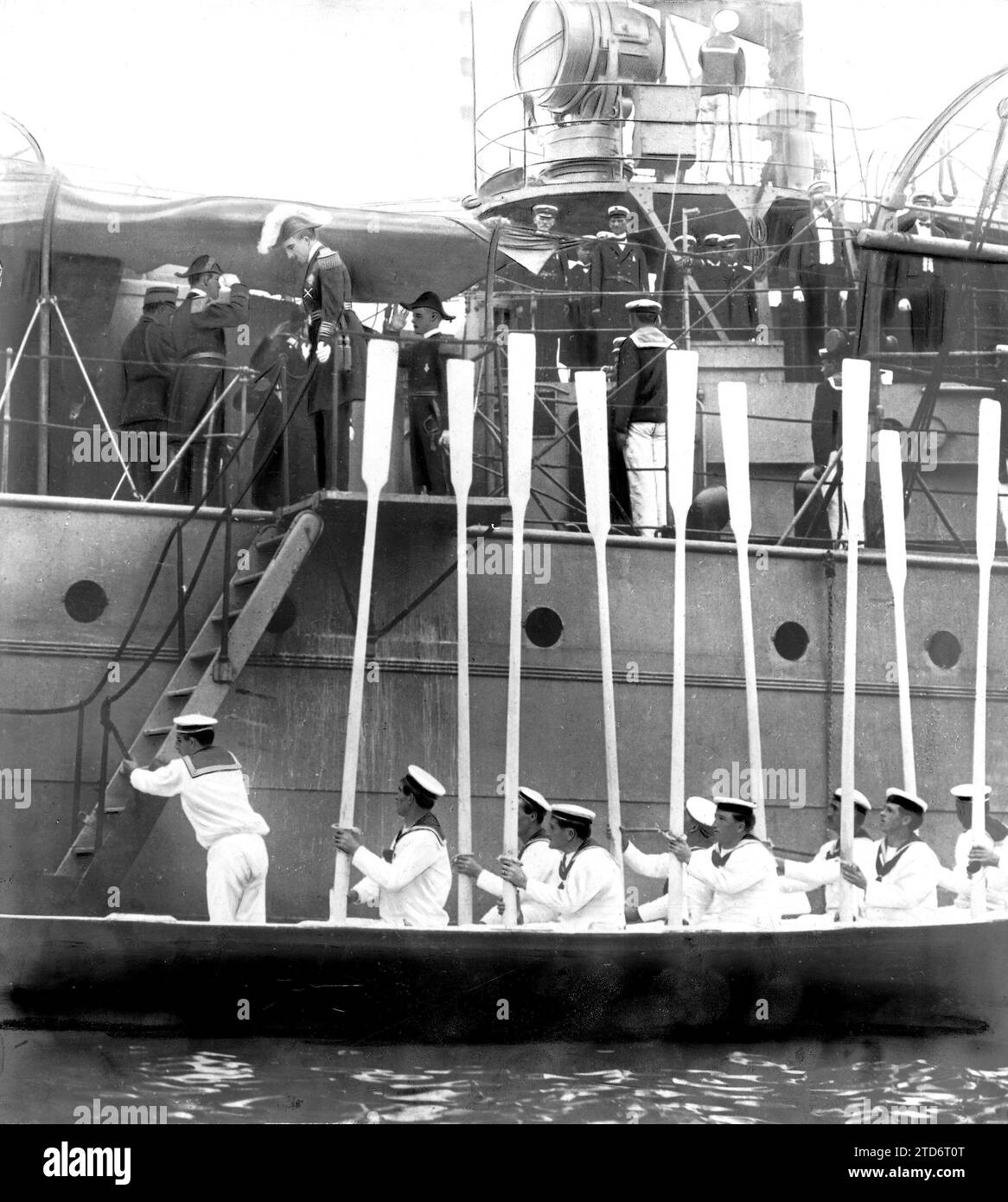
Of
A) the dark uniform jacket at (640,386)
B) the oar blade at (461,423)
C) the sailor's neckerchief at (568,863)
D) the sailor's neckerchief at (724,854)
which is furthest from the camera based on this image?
the dark uniform jacket at (640,386)

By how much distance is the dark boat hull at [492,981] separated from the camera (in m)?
11.3

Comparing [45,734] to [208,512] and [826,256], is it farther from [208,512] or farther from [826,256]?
[826,256]

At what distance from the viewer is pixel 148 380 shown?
1364 cm

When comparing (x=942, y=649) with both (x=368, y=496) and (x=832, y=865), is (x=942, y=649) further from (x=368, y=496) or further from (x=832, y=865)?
(x=368, y=496)

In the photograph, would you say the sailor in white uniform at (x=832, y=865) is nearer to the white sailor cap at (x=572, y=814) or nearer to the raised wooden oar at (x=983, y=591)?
the raised wooden oar at (x=983, y=591)

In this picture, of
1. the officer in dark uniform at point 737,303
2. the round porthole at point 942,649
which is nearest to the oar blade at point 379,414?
the round porthole at point 942,649

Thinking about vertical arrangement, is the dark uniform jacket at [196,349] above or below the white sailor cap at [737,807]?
above

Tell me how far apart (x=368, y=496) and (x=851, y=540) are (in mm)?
3130

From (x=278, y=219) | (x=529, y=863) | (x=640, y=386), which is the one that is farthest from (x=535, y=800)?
(x=278, y=219)

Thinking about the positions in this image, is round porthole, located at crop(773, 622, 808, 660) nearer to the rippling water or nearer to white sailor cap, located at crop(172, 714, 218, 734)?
the rippling water

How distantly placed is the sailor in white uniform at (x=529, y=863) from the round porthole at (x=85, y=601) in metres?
2.88
